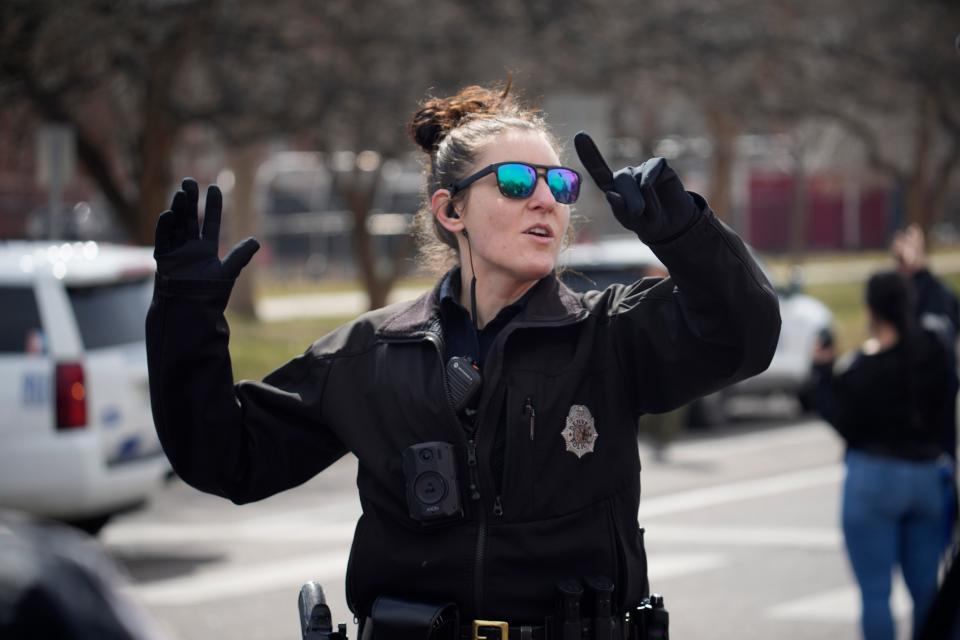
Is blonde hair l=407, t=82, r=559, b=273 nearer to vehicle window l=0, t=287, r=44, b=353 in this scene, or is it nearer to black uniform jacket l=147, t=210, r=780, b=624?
black uniform jacket l=147, t=210, r=780, b=624

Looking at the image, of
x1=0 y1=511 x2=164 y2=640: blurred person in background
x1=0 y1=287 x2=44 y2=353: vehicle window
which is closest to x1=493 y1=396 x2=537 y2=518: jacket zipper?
x1=0 y1=511 x2=164 y2=640: blurred person in background

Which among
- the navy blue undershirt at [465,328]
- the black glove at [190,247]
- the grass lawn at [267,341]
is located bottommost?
the navy blue undershirt at [465,328]

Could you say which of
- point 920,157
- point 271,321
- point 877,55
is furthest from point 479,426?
point 920,157

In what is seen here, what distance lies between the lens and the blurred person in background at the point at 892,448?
19.8ft

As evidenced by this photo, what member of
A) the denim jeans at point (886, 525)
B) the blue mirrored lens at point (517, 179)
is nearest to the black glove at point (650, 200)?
the blue mirrored lens at point (517, 179)

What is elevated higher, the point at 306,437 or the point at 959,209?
the point at 959,209

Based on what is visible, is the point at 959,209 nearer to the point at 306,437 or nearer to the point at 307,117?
the point at 307,117

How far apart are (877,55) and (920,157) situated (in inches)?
201

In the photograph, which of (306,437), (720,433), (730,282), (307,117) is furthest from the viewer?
(307,117)

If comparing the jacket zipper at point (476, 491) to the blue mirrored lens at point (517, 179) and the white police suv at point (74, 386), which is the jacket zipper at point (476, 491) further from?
the white police suv at point (74, 386)

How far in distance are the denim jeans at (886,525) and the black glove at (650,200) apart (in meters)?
3.35

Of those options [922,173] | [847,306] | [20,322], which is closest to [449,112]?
[20,322]

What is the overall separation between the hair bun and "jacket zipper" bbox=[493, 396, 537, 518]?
721 mm

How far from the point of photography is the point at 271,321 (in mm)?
26703
